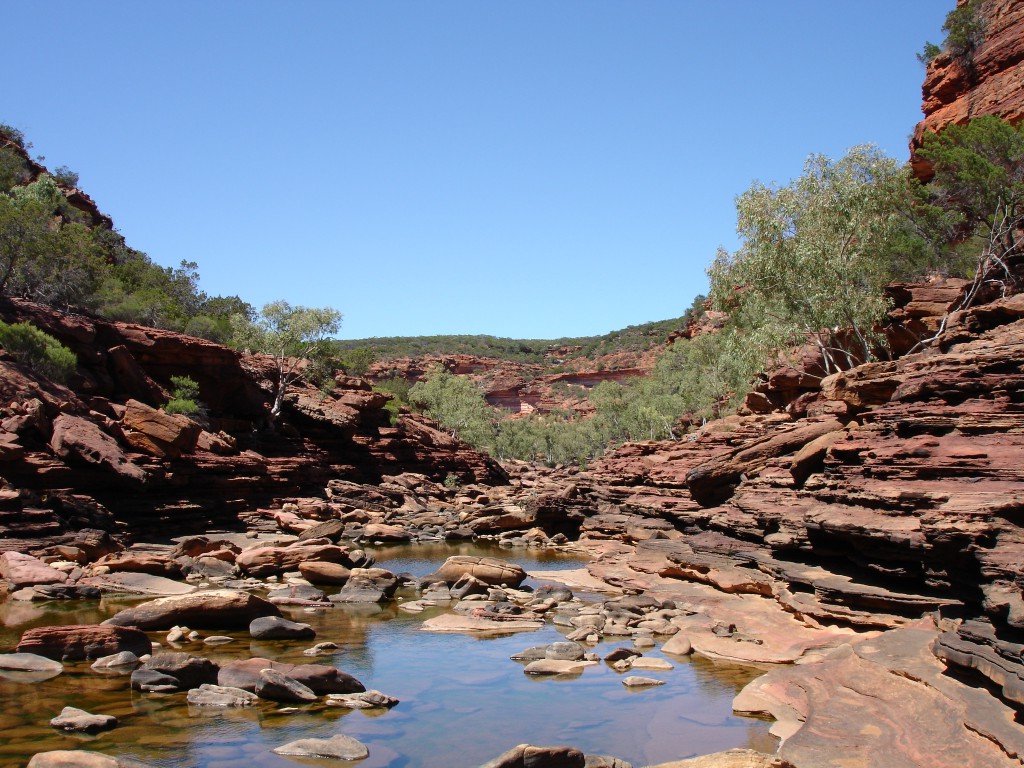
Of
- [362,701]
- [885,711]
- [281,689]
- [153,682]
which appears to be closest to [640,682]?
[885,711]

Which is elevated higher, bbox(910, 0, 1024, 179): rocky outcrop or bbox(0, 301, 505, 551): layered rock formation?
bbox(910, 0, 1024, 179): rocky outcrop

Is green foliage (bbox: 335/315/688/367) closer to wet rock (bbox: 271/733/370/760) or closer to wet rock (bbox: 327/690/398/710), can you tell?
wet rock (bbox: 327/690/398/710)

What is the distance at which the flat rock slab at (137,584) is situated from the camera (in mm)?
16281

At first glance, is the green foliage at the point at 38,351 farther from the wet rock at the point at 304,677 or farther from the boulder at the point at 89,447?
the wet rock at the point at 304,677

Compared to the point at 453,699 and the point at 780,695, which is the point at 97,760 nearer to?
the point at 453,699

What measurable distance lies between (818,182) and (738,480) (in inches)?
612

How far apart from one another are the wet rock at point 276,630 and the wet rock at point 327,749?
194 inches

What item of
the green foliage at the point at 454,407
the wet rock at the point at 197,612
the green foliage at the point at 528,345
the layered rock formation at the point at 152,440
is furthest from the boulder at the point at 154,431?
the green foliage at the point at 528,345

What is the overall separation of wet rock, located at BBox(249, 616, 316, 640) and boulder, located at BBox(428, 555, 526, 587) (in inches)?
240

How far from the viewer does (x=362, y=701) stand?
32.7ft

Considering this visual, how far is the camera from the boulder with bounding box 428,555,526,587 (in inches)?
752

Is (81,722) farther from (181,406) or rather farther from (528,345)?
(528,345)

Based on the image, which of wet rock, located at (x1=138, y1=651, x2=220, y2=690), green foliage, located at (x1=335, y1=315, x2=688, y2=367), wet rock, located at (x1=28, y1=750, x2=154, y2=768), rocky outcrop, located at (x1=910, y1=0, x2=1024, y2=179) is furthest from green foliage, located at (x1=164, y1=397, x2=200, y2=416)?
green foliage, located at (x1=335, y1=315, x2=688, y2=367)

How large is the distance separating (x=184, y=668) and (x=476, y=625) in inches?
240
